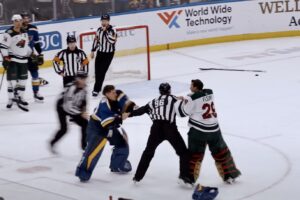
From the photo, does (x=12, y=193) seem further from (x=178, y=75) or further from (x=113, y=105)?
(x=178, y=75)

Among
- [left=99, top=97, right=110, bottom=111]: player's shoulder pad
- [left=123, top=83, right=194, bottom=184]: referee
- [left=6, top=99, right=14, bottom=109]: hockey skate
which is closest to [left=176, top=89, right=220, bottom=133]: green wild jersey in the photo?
[left=123, top=83, right=194, bottom=184]: referee

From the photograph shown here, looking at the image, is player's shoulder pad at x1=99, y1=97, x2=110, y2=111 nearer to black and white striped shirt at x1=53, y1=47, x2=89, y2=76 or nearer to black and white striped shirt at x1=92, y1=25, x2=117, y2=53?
black and white striped shirt at x1=53, y1=47, x2=89, y2=76

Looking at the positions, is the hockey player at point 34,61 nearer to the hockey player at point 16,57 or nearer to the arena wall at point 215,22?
the hockey player at point 16,57

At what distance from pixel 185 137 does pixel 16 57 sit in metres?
3.43

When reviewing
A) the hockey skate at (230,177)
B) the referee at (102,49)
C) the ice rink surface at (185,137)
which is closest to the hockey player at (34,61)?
the ice rink surface at (185,137)

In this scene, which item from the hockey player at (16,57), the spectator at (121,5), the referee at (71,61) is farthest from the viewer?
the spectator at (121,5)

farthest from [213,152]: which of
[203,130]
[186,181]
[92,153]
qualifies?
[92,153]

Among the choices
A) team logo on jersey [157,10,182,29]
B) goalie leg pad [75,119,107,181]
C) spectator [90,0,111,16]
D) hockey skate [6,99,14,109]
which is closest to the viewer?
goalie leg pad [75,119,107,181]

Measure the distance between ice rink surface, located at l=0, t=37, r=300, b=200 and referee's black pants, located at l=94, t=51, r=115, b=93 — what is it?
13.6 inches

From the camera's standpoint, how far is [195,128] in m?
8.50

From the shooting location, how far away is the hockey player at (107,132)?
8711mm

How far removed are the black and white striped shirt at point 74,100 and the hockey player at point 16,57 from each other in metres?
3.19

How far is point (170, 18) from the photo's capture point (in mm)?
19312

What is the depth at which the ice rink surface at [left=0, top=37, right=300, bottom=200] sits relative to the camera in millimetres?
8500
